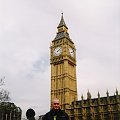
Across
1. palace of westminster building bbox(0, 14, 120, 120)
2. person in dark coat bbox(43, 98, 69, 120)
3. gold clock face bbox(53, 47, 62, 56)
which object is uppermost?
gold clock face bbox(53, 47, 62, 56)

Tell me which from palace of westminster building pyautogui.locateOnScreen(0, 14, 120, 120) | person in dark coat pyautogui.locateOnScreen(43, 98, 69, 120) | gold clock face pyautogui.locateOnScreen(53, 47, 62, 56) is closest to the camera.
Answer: person in dark coat pyautogui.locateOnScreen(43, 98, 69, 120)

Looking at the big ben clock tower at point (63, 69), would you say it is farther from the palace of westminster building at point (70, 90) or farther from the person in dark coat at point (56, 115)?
the person in dark coat at point (56, 115)

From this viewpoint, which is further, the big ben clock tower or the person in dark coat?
the big ben clock tower

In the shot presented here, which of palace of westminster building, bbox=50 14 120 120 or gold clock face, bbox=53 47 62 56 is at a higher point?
gold clock face, bbox=53 47 62 56

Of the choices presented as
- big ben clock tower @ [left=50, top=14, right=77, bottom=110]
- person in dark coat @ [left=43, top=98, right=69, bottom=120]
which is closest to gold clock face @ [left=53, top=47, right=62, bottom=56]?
big ben clock tower @ [left=50, top=14, right=77, bottom=110]

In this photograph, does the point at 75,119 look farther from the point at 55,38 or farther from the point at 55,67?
the point at 55,38

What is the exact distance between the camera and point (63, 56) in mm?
72562

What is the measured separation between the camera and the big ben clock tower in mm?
69562

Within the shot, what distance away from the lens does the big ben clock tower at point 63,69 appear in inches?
2739

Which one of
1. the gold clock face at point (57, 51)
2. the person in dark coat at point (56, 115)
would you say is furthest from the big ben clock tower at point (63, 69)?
the person in dark coat at point (56, 115)

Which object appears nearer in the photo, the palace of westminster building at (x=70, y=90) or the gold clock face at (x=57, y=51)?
the palace of westminster building at (x=70, y=90)

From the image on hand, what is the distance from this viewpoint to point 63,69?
72.1 meters

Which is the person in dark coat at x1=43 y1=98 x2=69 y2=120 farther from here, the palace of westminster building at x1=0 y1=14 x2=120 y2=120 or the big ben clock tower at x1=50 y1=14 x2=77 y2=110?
the big ben clock tower at x1=50 y1=14 x2=77 y2=110

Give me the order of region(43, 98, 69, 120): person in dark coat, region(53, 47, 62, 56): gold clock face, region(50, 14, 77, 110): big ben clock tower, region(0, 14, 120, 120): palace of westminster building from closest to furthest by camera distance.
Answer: region(43, 98, 69, 120): person in dark coat, region(0, 14, 120, 120): palace of westminster building, region(50, 14, 77, 110): big ben clock tower, region(53, 47, 62, 56): gold clock face
